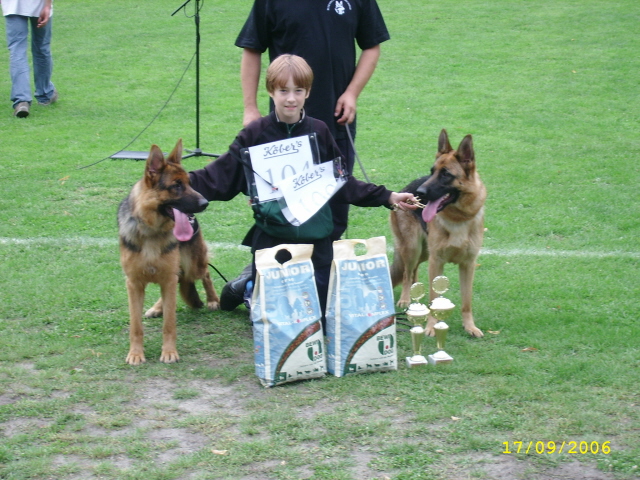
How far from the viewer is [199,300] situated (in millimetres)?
5742

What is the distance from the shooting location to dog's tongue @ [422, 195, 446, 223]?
502cm

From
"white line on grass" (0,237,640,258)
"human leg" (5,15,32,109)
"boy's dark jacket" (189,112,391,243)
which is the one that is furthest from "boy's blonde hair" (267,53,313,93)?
"human leg" (5,15,32,109)

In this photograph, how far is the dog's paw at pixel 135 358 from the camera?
4.74 metres

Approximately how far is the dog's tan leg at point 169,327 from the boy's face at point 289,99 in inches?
52.2

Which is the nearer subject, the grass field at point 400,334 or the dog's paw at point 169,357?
the grass field at point 400,334

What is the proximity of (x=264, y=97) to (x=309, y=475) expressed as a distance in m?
10.7

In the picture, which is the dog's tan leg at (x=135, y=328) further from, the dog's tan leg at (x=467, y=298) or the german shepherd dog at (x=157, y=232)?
the dog's tan leg at (x=467, y=298)

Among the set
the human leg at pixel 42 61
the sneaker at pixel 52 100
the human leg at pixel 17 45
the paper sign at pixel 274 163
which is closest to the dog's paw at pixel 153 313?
the paper sign at pixel 274 163

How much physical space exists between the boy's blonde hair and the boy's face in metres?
0.02

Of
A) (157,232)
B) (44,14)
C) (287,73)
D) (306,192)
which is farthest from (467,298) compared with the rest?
(44,14)

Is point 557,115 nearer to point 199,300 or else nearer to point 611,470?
point 199,300

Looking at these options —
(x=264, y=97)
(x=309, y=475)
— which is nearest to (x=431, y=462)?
(x=309, y=475)

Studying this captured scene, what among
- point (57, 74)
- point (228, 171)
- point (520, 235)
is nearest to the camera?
point (228, 171)

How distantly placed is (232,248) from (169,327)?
2279 mm
